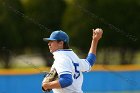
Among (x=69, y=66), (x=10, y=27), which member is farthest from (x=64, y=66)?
(x=10, y=27)

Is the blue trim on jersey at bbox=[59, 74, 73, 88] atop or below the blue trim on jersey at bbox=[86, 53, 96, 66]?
below

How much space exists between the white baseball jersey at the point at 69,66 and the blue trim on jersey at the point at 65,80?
0.04m

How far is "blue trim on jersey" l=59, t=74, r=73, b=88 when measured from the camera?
4.68m

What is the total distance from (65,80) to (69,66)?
6.5 inches

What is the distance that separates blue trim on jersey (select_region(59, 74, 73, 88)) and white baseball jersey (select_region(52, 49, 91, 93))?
0.12 feet

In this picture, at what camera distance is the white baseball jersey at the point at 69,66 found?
187 inches

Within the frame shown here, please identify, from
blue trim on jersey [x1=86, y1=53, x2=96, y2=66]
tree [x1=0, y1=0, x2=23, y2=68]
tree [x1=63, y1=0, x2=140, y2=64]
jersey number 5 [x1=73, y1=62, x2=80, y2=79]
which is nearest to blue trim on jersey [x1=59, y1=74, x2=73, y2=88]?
jersey number 5 [x1=73, y1=62, x2=80, y2=79]

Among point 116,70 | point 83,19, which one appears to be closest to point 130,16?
point 83,19

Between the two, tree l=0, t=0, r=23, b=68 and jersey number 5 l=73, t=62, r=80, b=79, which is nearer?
jersey number 5 l=73, t=62, r=80, b=79

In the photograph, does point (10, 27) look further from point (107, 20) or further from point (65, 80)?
point (65, 80)

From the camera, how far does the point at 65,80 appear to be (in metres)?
4.68

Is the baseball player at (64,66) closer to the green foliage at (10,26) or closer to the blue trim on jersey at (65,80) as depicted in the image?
the blue trim on jersey at (65,80)

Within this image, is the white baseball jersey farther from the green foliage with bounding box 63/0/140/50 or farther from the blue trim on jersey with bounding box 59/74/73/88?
the green foliage with bounding box 63/0/140/50

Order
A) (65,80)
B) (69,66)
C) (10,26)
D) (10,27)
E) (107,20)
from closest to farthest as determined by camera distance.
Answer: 1. (65,80)
2. (69,66)
3. (107,20)
4. (10,27)
5. (10,26)
